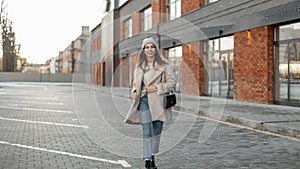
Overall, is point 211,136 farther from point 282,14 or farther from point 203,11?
point 203,11

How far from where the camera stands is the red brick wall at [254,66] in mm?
15195

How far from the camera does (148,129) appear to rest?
5.34 meters

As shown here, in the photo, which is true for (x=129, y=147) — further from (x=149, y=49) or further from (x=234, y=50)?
(x=234, y=50)

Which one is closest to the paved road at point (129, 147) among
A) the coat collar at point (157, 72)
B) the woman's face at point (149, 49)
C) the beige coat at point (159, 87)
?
the beige coat at point (159, 87)

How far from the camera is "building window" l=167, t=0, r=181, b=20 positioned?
24453mm

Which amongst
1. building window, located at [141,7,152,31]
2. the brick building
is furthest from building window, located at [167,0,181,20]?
building window, located at [141,7,152,31]

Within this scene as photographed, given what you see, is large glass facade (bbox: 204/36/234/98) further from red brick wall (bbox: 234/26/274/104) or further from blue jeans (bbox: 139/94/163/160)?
blue jeans (bbox: 139/94/163/160)

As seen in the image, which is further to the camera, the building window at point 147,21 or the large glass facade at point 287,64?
the building window at point 147,21

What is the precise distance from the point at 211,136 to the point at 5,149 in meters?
4.12

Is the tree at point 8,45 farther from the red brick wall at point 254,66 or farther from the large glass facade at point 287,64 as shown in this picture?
the large glass facade at point 287,64

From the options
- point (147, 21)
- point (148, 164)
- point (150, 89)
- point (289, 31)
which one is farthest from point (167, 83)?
point (147, 21)

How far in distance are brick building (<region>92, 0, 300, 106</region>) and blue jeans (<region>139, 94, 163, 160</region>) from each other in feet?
15.9

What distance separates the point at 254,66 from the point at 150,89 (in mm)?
11629

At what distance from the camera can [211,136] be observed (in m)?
8.55
